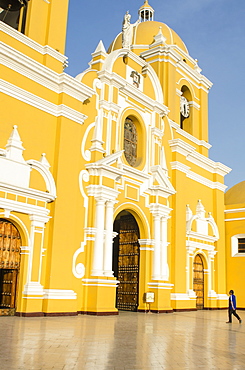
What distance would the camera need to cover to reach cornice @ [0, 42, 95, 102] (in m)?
11.9

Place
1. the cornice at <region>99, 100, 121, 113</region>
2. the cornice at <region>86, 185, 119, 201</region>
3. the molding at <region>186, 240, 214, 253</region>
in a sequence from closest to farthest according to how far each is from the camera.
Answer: the cornice at <region>86, 185, 119, 201</region> < the cornice at <region>99, 100, 121, 113</region> < the molding at <region>186, 240, 214, 253</region>

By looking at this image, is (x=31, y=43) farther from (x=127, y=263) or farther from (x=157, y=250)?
(x=127, y=263)

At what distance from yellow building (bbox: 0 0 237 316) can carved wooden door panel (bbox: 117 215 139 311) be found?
0.04 metres

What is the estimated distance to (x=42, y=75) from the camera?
12938mm

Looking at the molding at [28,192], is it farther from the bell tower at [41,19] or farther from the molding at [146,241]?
the molding at [146,241]

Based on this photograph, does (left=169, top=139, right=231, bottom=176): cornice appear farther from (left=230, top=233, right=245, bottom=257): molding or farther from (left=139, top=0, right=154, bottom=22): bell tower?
(left=139, top=0, right=154, bottom=22): bell tower

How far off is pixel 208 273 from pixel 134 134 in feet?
25.8

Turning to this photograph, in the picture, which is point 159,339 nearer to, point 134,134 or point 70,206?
point 70,206

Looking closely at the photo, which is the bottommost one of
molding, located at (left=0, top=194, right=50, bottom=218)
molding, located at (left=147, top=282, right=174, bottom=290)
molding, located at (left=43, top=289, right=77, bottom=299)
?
molding, located at (left=43, top=289, right=77, bottom=299)

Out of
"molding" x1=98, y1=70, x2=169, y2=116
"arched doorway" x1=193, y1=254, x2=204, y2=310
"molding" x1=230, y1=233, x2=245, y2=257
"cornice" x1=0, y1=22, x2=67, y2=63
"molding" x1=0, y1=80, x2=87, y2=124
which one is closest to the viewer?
"molding" x1=0, y1=80, x2=87, y2=124

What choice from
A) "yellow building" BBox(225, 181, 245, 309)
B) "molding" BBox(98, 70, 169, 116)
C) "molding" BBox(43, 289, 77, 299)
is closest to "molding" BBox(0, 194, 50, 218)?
"molding" BBox(43, 289, 77, 299)

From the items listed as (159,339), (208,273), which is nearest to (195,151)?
(208,273)

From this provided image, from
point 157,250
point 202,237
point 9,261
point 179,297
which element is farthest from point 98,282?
point 202,237

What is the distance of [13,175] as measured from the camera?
38.7 ft
